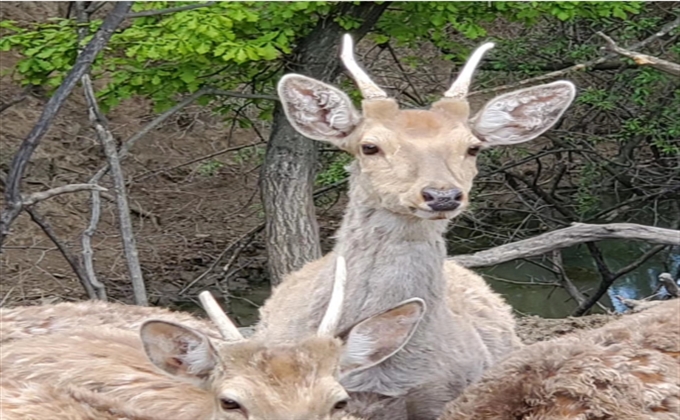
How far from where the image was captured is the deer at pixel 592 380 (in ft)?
13.3

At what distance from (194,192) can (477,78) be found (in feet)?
14.2

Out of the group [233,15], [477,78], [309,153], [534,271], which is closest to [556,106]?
[233,15]

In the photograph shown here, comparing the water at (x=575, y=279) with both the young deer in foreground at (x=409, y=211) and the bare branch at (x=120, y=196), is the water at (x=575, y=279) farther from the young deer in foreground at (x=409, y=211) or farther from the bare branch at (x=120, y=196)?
the young deer in foreground at (x=409, y=211)

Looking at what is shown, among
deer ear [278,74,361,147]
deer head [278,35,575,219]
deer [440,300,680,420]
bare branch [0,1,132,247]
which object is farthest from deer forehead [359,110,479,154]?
bare branch [0,1,132,247]

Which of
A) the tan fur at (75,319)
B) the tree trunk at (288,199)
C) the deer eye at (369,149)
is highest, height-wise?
the deer eye at (369,149)

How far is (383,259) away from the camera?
558cm

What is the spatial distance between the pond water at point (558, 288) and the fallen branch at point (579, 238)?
4.29 metres

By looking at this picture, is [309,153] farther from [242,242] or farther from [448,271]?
[448,271]

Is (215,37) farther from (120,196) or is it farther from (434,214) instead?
(434,214)

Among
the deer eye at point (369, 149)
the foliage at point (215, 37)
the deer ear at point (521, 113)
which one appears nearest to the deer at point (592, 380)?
the deer eye at point (369, 149)

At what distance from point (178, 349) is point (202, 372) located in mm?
121

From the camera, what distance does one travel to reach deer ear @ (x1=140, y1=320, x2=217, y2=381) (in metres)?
4.29

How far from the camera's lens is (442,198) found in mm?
5180

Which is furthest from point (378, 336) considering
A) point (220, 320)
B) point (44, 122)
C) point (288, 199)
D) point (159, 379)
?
point (288, 199)
